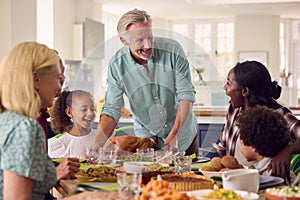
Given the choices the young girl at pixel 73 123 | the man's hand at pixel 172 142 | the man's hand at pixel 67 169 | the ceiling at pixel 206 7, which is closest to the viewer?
the man's hand at pixel 67 169

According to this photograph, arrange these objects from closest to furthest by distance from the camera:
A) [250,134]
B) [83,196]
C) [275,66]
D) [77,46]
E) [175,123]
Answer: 1. [83,196]
2. [250,134]
3. [175,123]
4. [77,46]
5. [275,66]

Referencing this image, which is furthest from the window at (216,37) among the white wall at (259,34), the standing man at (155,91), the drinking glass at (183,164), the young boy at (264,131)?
the young boy at (264,131)

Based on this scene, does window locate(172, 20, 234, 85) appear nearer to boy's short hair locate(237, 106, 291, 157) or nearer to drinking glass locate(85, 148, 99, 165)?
drinking glass locate(85, 148, 99, 165)

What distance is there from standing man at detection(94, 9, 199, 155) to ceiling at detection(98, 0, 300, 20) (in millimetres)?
7097

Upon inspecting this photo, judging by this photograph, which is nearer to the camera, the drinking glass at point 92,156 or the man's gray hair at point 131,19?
the drinking glass at point 92,156

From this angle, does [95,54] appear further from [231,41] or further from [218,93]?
[231,41]

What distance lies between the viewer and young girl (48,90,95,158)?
3350 millimetres

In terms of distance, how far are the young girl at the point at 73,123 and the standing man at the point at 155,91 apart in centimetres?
14

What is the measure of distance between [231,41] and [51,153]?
1034 centimetres

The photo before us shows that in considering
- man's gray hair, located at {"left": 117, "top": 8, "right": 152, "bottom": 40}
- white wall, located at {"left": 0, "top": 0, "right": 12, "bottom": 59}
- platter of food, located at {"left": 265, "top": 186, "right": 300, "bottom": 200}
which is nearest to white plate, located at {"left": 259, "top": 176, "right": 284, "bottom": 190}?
platter of food, located at {"left": 265, "top": 186, "right": 300, "bottom": 200}

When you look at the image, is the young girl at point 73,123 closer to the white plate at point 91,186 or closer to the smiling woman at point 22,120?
the white plate at point 91,186

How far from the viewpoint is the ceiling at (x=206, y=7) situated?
10711 mm

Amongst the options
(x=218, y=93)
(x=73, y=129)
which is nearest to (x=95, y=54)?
(x=73, y=129)

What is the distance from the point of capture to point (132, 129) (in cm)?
360
